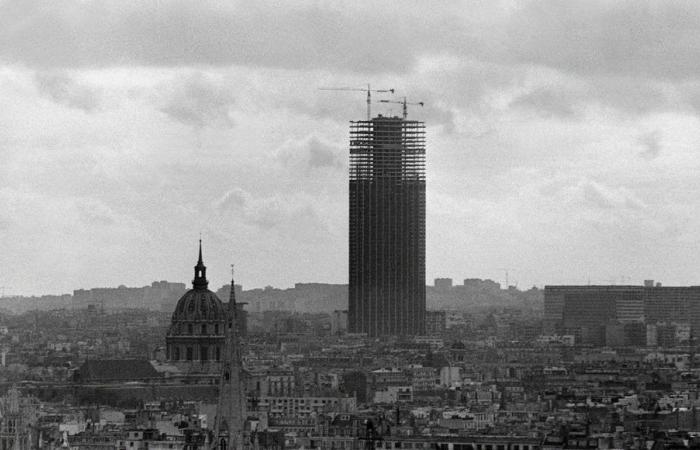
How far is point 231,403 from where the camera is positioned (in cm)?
9794

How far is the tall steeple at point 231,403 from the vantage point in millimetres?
97000

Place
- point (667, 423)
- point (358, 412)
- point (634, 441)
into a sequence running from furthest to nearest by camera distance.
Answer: point (358, 412)
point (667, 423)
point (634, 441)

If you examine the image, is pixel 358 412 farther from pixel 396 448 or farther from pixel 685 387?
pixel 396 448

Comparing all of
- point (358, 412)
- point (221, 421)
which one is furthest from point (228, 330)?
point (358, 412)

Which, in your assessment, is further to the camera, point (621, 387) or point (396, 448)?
point (621, 387)

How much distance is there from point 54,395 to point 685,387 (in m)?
37.9

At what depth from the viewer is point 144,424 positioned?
147m

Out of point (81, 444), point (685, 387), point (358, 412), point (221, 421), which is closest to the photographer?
point (221, 421)

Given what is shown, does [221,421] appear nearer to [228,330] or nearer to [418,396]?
[228,330]

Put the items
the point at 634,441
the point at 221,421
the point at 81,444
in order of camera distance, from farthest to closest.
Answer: the point at 81,444, the point at 634,441, the point at 221,421

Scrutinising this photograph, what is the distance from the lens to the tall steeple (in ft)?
318

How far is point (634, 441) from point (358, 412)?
4728 cm

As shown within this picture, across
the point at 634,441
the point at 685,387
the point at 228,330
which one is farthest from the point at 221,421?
the point at 685,387

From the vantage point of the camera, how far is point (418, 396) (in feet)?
655
